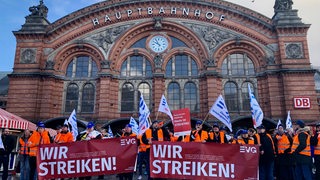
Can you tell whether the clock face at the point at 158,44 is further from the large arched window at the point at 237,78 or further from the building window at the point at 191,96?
the large arched window at the point at 237,78

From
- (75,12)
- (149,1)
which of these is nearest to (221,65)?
(149,1)

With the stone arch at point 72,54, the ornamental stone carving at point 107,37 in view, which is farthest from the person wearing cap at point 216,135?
the ornamental stone carving at point 107,37

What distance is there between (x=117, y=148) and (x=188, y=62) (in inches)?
725

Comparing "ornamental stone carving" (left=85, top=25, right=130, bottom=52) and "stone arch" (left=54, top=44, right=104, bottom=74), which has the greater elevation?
"ornamental stone carving" (left=85, top=25, right=130, bottom=52)

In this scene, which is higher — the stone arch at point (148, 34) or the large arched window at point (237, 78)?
the stone arch at point (148, 34)

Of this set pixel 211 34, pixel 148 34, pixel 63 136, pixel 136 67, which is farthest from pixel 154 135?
pixel 148 34

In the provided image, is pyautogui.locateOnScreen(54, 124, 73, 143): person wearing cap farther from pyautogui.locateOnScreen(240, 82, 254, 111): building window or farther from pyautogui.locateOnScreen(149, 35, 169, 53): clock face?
pyautogui.locateOnScreen(240, 82, 254, 111): building window

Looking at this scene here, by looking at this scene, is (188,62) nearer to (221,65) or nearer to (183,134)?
(221,65)

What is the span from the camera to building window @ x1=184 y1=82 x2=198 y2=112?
2517 cm

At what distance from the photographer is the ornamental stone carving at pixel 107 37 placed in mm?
26609

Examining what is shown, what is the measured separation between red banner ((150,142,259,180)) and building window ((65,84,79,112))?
1879cm

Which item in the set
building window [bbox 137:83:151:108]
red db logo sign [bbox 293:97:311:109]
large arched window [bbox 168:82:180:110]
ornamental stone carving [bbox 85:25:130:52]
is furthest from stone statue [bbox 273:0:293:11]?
ornamental stone carving [bbox 85:25:130:52]

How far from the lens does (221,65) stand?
25844 mm

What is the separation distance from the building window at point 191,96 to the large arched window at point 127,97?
17.3 ft
